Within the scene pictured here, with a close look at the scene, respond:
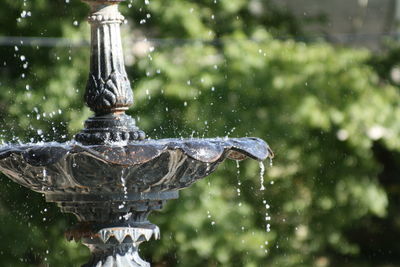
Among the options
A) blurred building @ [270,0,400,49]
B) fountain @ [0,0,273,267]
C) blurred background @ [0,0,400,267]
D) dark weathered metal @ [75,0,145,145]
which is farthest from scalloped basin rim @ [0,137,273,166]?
blurred building @ [270,0,400,49]

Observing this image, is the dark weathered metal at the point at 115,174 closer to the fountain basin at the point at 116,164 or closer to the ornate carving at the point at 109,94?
the fountain basin at the point at 116,164

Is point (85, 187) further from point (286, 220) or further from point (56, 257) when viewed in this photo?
point (286, 220)

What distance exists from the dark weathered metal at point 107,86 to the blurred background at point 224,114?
2.95 meters

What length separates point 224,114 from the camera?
660 cm

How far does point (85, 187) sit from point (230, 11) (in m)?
4.07

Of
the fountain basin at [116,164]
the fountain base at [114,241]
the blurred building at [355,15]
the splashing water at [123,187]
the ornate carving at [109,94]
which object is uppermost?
the blurred building at [355,15]

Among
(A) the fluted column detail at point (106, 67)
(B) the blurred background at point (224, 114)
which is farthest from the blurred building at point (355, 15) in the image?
(A) the fluted column detail at point (106, 67)

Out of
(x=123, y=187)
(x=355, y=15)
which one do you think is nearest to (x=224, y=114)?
(x=355, y=15)

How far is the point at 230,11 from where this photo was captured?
702cm

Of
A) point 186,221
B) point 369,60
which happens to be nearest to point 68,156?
point 186,221

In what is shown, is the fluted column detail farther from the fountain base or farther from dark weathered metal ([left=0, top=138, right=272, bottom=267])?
the fountain base

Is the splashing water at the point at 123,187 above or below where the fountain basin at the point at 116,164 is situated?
below

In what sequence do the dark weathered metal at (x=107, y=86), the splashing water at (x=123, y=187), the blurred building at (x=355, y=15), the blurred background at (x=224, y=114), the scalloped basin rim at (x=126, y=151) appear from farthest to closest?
1. the blurred building at (x=355, y=15)
2. the blurred background at (x=224, y=114)
3. the dark weathered metal at (x=107, y=86)
4. the splashing water at (x=123, y=187)
5. the scalloped basin rim at (x=126, y=151)

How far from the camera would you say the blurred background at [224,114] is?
653 cm
